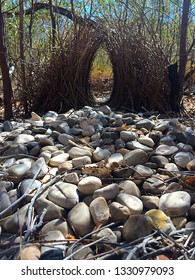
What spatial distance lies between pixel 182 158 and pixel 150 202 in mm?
333

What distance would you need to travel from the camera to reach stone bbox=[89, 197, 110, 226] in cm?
101

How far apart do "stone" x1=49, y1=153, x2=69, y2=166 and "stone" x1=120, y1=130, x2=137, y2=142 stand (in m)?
0.31

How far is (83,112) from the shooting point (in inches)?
85.6

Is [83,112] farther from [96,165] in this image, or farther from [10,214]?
[10,214]

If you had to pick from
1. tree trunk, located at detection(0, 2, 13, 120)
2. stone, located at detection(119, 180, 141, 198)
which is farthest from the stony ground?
tree trunk, located at detection(0, 2, 13, 120)

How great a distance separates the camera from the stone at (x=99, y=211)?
1.01 meters

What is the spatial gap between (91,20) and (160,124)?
47.3 inches

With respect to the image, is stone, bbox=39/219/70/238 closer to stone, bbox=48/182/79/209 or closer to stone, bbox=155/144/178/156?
stone, bbox=48/182/79/209

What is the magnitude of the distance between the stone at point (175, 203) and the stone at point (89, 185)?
0.72 ft

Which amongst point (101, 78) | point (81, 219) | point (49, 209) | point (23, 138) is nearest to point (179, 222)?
point (81, 219)

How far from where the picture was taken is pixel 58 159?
4.54 ft

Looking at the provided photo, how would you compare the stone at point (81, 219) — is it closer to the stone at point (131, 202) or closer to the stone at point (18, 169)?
the stone at point (131, 202)

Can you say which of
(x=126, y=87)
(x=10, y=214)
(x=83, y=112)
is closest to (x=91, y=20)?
(x=126, y=87)
